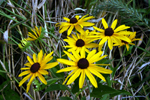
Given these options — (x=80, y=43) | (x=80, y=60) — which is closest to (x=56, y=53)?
(x=80, y=43)

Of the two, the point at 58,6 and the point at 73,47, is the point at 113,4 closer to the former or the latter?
the point at 73,47

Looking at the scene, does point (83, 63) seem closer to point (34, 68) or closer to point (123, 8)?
point (34, 68)

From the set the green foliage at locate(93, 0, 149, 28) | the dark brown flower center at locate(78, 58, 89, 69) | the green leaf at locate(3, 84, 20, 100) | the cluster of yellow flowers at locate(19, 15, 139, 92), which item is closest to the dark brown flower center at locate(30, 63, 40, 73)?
the cluster of yellow flowers at locate(19, 15, 139, 92)

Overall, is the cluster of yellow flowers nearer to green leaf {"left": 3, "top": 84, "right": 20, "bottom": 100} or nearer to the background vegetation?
the background vegetation

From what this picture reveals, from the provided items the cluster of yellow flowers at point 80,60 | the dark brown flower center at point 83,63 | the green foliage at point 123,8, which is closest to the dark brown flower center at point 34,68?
the cluster of yellow flowers at point 80,60

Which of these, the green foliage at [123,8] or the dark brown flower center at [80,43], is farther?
the green foliage at [123,8]

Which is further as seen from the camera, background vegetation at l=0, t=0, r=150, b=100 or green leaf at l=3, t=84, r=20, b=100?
green leaf at l=3, t=84, r=20, b=100

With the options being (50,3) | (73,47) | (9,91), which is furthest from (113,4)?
(9,91)

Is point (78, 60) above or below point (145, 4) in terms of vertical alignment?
below

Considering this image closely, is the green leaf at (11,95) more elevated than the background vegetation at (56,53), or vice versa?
the background vegetation at (56,53)

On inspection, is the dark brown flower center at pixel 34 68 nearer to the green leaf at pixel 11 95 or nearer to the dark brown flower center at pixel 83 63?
the dark brown flower center at pixel 83 63

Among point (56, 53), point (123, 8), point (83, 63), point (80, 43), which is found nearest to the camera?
point (83, 63)
